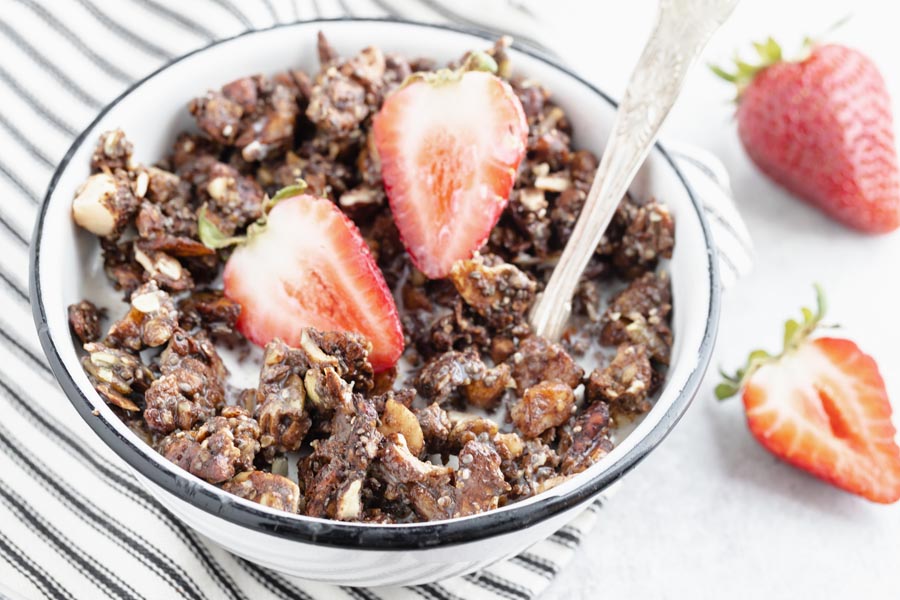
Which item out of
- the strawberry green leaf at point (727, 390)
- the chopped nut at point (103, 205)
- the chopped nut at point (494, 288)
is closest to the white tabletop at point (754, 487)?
the strawberry green leaf at point (727, 390)

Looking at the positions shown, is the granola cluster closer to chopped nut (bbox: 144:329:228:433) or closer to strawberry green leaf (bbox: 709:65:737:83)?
chopped nut (bbox: 144:329:228:433)

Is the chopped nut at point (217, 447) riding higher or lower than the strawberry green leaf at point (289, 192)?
lower

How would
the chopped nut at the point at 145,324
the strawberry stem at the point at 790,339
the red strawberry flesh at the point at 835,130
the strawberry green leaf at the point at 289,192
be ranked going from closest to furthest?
the chopped nut at the point at 145,324, the strawberry green leaf at the point at 289,192, the strawberry stem at the point at 790,339, the red strawberry flesh at the point at 835,130

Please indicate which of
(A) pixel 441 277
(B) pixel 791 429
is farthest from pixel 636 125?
(B) pixel 791 429

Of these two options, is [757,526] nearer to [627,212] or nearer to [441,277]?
[627,212]

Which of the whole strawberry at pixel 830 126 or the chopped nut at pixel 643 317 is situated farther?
the whole strawberry at pixel 830 126

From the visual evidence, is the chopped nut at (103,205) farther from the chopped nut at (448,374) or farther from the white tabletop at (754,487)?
the white tabletop at (754,487)

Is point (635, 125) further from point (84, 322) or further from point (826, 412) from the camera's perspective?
point (84, 322)

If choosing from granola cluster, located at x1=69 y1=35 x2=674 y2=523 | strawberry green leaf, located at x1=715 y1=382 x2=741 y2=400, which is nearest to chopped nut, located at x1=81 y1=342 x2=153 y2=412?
granola cluster, located at x1=69 y1=35 x2=674 y2=523
